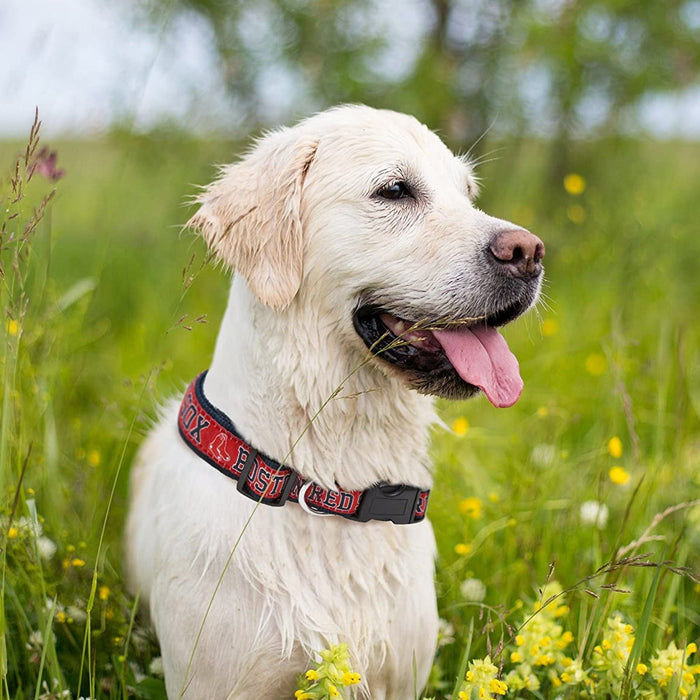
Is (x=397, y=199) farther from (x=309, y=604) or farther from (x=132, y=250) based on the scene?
(x=132, y=250)

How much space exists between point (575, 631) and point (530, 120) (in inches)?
165

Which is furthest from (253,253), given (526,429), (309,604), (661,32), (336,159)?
(661,32)

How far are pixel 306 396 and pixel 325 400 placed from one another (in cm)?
7

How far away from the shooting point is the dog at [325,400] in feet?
6.40

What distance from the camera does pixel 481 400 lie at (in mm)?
4117

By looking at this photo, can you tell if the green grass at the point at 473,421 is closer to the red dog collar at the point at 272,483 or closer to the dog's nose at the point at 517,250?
the red dog collar at the point at 272,483

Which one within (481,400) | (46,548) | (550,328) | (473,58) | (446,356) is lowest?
(46,548)

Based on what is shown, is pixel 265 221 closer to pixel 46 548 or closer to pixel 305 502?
pixel 305 502

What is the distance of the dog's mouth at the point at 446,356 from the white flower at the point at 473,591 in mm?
854

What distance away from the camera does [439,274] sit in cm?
199

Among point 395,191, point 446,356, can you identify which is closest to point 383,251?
point 395,191

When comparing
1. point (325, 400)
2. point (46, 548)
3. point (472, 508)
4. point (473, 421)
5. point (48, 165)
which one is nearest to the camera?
point (325, 400)

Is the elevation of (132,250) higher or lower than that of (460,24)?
lower

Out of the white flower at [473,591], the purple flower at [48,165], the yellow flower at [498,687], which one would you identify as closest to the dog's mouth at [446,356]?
the yellow flower at [498,687]
